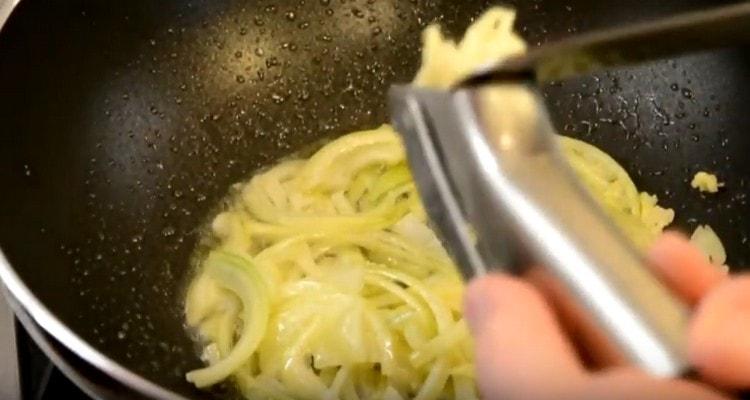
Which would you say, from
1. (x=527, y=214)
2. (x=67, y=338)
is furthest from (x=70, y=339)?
(x=527, y=214)

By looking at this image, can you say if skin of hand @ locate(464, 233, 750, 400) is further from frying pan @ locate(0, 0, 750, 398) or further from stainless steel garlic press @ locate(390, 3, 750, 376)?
frying pan @ locate(0, 0, 750, 398)

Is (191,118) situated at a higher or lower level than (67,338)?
higher

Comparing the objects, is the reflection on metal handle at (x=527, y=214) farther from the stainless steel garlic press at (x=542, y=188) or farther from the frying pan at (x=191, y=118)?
the frying pan at (x=191, y=118)

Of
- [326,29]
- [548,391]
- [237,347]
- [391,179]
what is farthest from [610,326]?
[326,29]

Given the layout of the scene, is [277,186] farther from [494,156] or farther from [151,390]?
[494,156]

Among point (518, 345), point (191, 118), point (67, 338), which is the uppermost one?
point (191, 118)

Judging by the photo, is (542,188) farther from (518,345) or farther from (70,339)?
(70,339)
